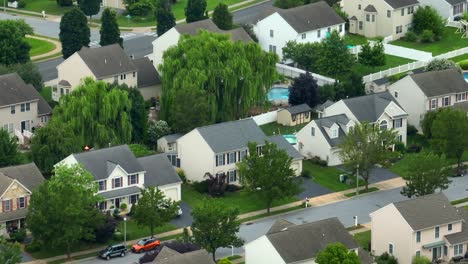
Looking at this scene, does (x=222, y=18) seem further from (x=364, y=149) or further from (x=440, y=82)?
(x=364, y=149)

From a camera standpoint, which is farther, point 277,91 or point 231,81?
point 277,91

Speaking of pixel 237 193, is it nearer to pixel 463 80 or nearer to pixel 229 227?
pixel 229 227

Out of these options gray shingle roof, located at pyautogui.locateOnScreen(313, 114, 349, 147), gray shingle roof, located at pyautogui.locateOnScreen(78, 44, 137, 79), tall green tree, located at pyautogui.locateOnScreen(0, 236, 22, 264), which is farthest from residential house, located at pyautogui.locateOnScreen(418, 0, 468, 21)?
tall green tree, located at pyautogui.locateOnScreen(0, 236, 22, 264)

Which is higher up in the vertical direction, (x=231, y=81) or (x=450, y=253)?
(x=231, y=81)

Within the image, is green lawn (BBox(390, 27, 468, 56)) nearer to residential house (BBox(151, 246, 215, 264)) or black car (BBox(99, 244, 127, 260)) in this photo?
black car (BBox(99, 244, 127, 260))

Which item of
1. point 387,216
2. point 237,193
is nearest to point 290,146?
point 237,193

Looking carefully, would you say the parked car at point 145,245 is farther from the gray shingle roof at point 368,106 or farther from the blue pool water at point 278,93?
the blue pool water at point 278,93

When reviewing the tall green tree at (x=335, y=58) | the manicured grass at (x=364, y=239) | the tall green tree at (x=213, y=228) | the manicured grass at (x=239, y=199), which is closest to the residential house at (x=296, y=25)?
the tall green tree at (x=335, y=58)
